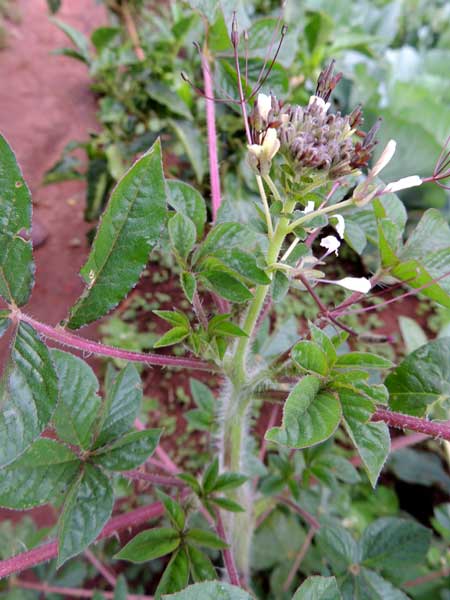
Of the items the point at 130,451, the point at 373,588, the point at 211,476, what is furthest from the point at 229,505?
the point at 373,588

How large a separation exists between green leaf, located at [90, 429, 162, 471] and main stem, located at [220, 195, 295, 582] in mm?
109

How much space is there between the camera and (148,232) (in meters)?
0.44

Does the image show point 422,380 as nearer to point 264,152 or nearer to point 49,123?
point 264,152

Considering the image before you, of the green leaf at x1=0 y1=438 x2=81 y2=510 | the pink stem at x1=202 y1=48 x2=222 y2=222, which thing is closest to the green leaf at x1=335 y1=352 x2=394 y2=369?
the pink stem at x1=202 y1=48 x2=222 y2=222

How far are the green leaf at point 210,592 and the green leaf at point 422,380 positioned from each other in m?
0.25

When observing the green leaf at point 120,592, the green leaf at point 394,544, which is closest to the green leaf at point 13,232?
the green leaf at point 120,592

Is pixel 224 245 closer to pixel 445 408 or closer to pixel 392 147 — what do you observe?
pixel 392 147

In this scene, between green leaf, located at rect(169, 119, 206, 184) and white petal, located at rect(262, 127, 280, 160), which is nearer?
white petal, located at rect(262, 127, 280, 160)

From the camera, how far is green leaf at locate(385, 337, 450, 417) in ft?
1.76

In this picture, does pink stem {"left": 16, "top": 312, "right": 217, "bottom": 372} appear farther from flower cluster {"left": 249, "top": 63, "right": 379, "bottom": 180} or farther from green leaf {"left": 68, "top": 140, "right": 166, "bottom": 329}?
flower cluster {"left": 249, "top": 63, "right": 379, "bottom": 180}

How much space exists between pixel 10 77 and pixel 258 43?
2163mm

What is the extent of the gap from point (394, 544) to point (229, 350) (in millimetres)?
416

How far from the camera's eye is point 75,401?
59 centimetres

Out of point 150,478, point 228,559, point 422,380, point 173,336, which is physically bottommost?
point 228,559
